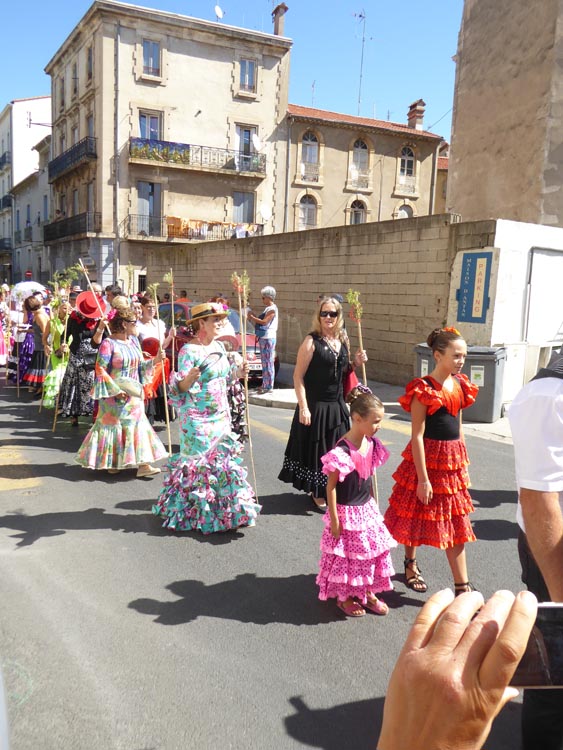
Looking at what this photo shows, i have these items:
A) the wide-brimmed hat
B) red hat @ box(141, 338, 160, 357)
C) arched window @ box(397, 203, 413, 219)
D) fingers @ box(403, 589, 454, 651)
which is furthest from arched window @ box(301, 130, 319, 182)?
fingers @ box(403, 589, 454, 651)

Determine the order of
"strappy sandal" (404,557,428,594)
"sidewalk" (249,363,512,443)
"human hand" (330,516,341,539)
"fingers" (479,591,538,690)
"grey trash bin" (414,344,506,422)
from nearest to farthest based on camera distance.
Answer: "fingers" (479,591,538,690), "human hand" (330,516,341,539), "strappy sandal" (404,557,428,594), "sidewalk" (249,363,512,443), "grey trash bin" (414,344,506,422)

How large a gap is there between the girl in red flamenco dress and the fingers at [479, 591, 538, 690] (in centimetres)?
270

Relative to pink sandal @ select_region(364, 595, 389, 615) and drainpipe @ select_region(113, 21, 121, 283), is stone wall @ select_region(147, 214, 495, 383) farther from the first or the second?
drainpipe @ select_region(113, 21, 121, 283)

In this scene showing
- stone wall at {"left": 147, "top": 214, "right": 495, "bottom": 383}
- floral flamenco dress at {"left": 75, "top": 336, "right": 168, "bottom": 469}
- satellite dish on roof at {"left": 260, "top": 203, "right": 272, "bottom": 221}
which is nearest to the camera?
floral flamenco dress at {"left": 75, "top": 336, "right": 168, "bottom": 469}

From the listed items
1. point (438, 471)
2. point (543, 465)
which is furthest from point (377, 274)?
point (543, 465)

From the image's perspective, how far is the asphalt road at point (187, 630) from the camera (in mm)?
2740

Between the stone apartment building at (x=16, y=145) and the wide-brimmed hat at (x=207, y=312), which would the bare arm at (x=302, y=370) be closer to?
the wide-brimmed hat at (x=207, y=312)

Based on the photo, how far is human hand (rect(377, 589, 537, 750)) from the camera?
1086mm

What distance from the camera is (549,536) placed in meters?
2.01

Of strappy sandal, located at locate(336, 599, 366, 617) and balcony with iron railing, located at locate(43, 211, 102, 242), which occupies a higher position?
balcony with iron railing, located at locate(43, 211, 102, 242)

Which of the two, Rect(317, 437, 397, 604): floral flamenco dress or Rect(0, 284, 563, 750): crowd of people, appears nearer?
Rect(0, 284, 563, 750): crowd of people

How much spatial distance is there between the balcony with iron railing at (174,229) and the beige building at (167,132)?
54 mm

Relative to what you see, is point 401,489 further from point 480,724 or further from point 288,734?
point 480,724

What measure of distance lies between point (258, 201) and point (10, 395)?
Result: 24698 millimetres
